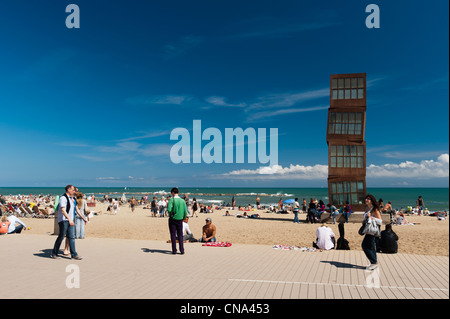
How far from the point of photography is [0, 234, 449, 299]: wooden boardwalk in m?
5.80

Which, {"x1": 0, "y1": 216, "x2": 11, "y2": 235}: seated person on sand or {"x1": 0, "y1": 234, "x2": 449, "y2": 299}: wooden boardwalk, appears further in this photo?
{"x1": 0, "y1": 216, "x2": 11, "y2": 235}: seated person on sand

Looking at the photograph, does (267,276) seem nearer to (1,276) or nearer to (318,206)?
(1,276)

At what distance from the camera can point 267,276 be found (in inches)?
279

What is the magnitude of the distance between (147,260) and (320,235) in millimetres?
5538

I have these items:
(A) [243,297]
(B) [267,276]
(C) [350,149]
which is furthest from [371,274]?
(C) [350,149]

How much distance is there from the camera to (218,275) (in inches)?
280

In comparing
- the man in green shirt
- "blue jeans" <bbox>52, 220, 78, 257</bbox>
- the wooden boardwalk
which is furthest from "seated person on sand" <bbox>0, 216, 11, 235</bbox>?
the man in green shirt

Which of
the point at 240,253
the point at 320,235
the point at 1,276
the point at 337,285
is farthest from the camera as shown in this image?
the point at 320,235

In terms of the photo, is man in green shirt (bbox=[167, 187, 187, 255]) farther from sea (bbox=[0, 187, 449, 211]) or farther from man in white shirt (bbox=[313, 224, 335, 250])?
sea (bbox=[0, 187, 449, 211])

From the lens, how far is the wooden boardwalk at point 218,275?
19.0 feet

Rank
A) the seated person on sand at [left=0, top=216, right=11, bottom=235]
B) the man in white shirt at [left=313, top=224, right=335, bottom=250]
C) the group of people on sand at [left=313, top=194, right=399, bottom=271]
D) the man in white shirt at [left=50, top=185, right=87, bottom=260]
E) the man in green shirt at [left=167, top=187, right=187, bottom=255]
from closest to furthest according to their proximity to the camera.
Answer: the group of people on sand at [left=313, top=194, right=399, bottom=271], the man in white shirt at [left=50, top=185, right=87, bottom=260], the man in green shirt at [left=167, top=187, right=187, bottom=255], the man in white shirt at [left=313, top=224, right=335, bottom=250], the seated person on sand at [left=0, top=216, right=11, bottom=235]

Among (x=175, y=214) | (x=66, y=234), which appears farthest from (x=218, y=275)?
(x=66, y=234)

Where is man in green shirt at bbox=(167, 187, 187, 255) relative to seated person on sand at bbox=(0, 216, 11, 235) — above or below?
above
